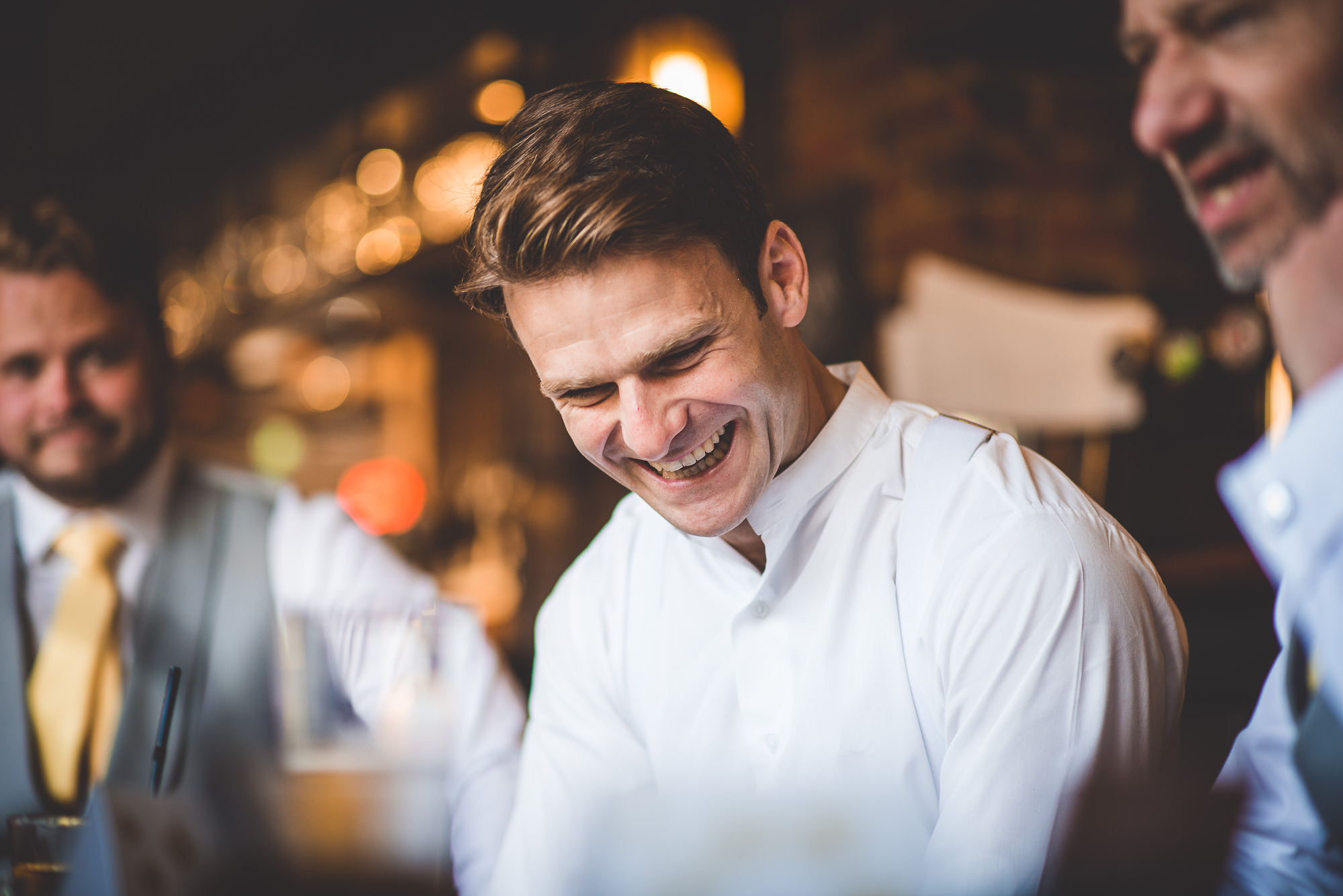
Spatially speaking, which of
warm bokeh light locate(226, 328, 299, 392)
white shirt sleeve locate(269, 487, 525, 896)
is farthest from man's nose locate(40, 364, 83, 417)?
warm bokeh light locate(226, 328, 299, 392)

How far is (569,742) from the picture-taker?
121 cm

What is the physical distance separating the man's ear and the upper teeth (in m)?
0.16

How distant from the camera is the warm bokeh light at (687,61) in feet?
7.66

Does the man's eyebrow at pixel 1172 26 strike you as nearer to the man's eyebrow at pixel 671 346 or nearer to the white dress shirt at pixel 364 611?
the man's eyebrow at pixel 671 346

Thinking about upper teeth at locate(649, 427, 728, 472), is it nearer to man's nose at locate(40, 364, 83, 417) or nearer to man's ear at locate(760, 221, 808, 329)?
man's ear at locate(760, 221, 808, 329)

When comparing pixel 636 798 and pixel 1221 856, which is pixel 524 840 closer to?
pixel 636 798

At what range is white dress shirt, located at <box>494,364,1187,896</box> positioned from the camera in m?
0.85

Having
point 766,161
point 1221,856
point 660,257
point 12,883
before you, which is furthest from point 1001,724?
point 766,161

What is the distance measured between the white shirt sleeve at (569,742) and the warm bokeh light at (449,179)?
7.74ft

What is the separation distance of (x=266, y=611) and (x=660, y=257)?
1.05 metres

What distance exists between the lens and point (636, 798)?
95cm

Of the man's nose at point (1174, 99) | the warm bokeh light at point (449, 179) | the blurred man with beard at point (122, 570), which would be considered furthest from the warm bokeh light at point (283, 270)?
the man's nose at point (1174, 99)

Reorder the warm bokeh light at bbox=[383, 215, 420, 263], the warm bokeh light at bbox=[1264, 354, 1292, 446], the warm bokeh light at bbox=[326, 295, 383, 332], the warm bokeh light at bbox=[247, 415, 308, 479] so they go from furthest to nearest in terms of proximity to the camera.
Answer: the warm bokeh light at bbox=[247, 415, 308, 479], the warm bokeh light at bbox=[326, 295, 383, 332], the warm bokeh light at bbox=[383, 215, 420, 263], the warm bokeh light at bbox=[1264, 354, 1292, 446]

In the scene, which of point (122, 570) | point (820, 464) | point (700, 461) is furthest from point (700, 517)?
point (122, 570)
